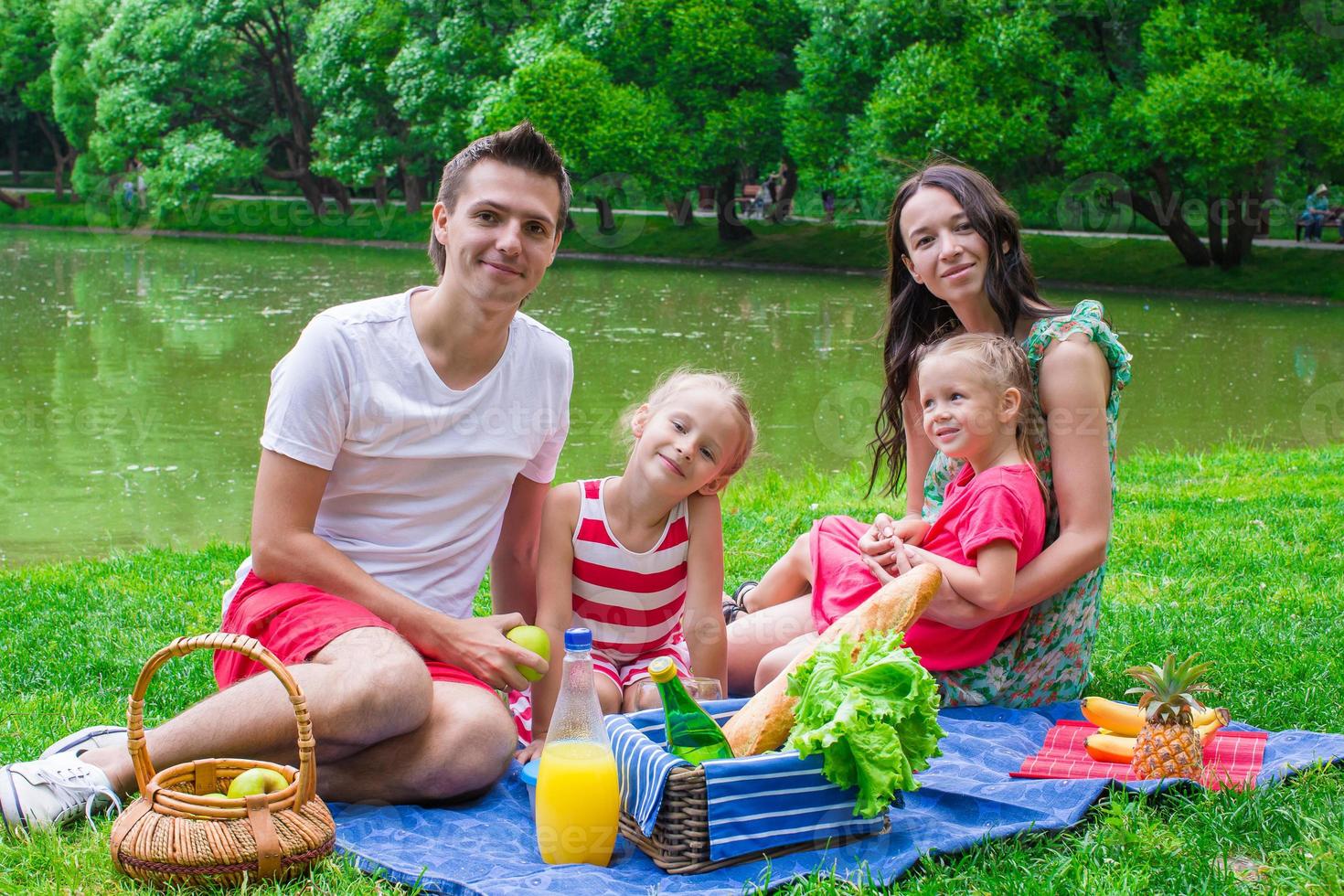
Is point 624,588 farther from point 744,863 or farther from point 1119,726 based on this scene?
point 1119,726

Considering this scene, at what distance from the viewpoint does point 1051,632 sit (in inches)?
133

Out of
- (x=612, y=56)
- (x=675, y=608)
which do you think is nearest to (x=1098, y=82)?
(x=612, y=56)

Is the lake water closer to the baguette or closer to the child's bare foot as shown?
the child's bare foot

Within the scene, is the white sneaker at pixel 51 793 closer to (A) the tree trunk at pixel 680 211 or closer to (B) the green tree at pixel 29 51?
(A) the tree trunk at pixel 680 211

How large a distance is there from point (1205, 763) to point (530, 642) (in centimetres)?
154

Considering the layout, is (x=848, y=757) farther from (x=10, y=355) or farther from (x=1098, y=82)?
(x=1098, y=82)

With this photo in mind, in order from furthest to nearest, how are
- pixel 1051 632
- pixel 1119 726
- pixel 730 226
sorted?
pixel 730 226
pixel 1051 632
pixel 1119 726

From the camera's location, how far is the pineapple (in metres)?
2.75

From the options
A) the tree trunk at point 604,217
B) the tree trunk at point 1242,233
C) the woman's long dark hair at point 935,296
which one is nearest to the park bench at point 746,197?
the tree trunk at point 604,217

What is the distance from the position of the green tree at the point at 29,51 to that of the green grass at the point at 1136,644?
39.1 m

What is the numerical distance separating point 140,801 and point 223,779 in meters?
0.18

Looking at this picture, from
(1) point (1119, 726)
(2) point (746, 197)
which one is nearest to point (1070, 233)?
(2) point (746, 197)

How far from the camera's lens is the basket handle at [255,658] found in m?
2.37

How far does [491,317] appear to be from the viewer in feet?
10.3
